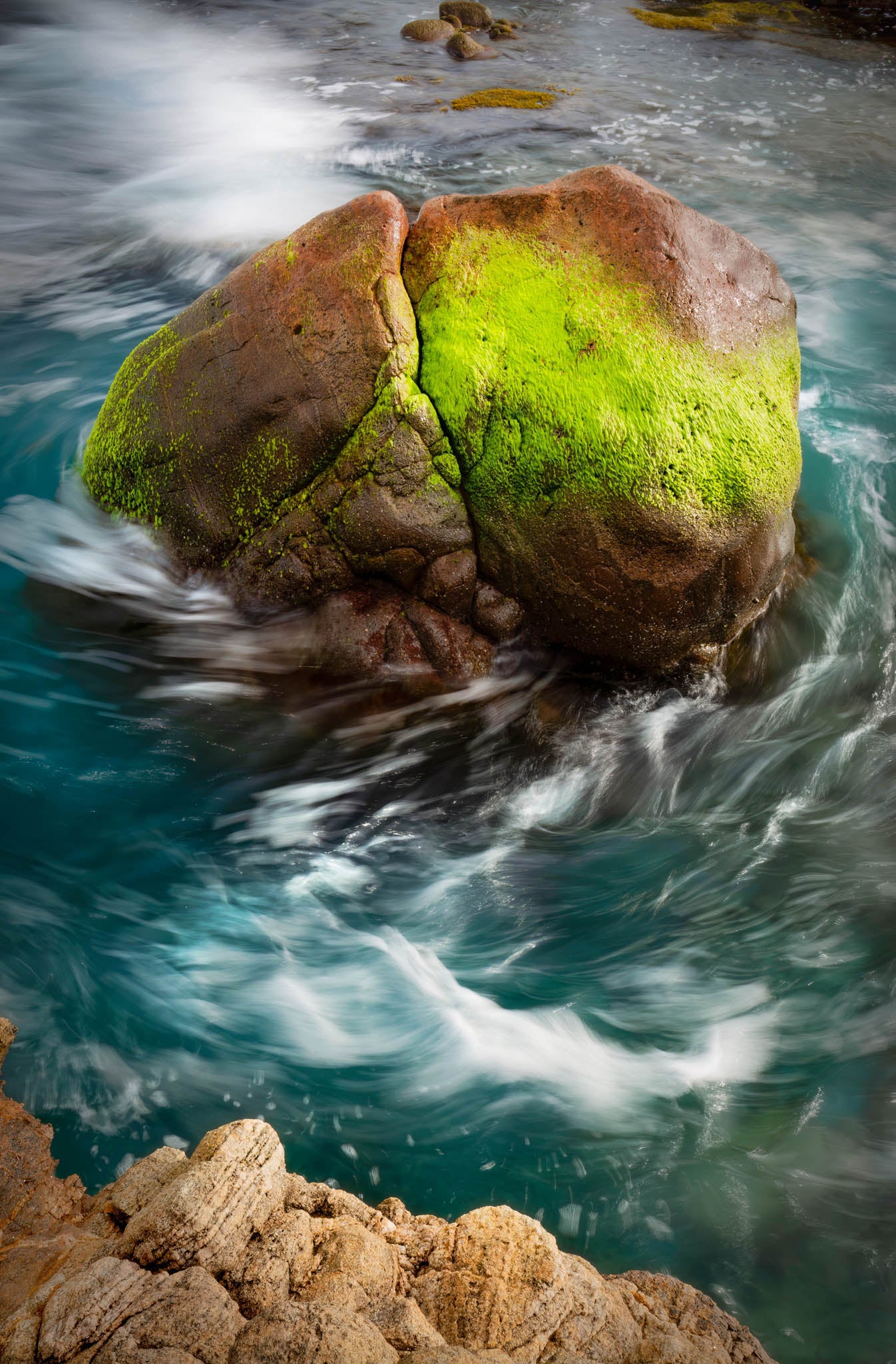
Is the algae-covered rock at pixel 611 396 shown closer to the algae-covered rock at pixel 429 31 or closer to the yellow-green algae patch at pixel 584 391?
the yellow-green algae patch at pixel 584 391

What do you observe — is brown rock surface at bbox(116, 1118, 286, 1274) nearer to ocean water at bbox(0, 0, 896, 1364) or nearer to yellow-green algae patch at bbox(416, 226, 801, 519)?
ocean water at bbox(0, 0, 896, 1364)

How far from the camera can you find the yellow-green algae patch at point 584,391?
438 cm

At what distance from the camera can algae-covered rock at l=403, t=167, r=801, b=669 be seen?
4.39 meters

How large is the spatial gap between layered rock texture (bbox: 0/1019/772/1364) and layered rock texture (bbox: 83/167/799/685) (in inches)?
107

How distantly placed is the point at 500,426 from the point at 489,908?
7.43ft

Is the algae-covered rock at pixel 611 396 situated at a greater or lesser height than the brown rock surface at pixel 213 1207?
greater

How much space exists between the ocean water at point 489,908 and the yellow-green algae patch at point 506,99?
26.5ft

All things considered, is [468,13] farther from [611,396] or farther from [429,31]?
[611,396]

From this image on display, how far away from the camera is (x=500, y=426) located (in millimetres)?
4547

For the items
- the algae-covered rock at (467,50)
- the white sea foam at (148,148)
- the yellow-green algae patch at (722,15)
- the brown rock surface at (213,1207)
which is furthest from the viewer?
the yellow-green algae patch at (722,15)

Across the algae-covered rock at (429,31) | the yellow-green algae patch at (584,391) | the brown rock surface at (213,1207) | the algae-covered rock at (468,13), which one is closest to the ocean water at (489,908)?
the brown rock surface at (213,1207)

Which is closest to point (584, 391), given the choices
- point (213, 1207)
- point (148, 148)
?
point (213, 1207)

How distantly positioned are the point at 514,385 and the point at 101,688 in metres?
2.66

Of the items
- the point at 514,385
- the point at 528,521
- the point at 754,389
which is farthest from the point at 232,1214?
the point at 754,389
